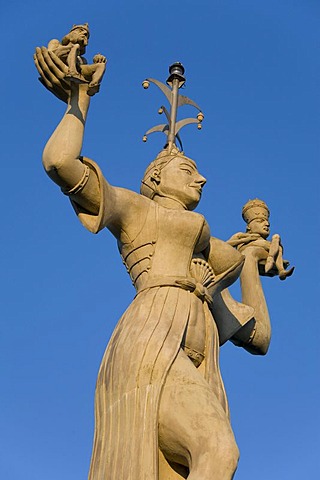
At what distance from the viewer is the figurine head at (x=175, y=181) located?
11.7 meters

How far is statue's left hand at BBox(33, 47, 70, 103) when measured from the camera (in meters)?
10.8

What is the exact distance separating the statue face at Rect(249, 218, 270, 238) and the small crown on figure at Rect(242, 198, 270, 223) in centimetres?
7

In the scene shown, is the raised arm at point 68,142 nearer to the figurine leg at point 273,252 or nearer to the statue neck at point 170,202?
the statue neck at point 170,202

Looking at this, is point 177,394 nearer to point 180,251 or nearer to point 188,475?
point 188,475

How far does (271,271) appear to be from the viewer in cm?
1245

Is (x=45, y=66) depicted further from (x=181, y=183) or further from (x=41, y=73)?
(x=181, y=183)

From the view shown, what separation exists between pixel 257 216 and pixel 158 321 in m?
3.09

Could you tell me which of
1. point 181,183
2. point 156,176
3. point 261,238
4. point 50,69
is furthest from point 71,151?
point 261,238

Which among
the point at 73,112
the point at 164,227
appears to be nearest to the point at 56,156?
the point at 73,112

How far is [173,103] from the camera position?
42.4 feet

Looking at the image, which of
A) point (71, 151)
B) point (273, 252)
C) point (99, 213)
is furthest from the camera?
point (273, 252)

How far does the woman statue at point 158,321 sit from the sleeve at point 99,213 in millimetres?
13

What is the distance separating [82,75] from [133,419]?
11.4ft

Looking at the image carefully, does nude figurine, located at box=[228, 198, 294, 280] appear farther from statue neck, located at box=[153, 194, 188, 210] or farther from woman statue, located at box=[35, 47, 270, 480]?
statue neck, located at box=[153, 194, 188, 210]
